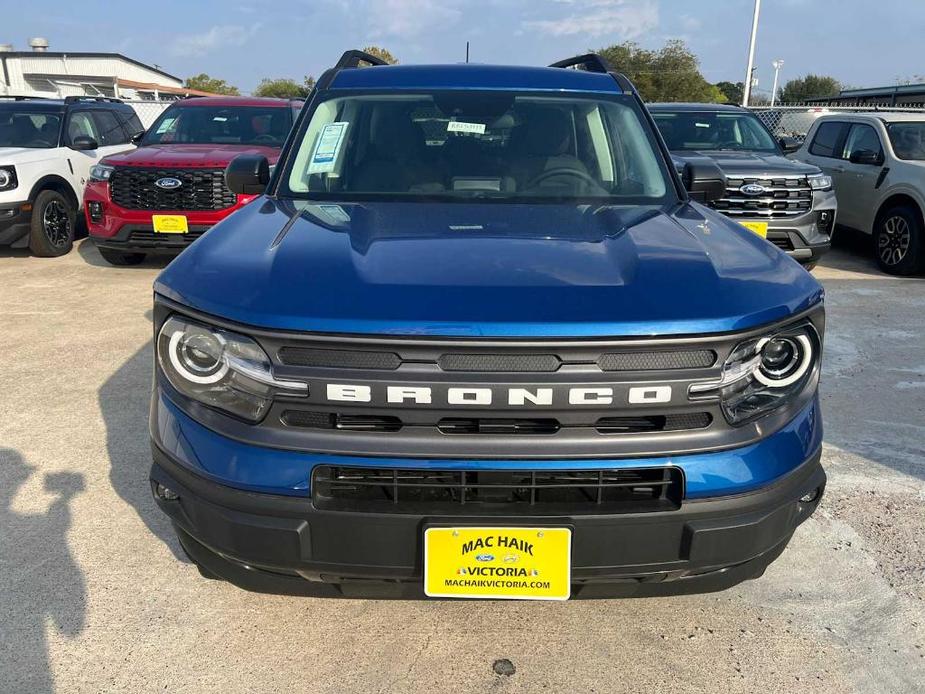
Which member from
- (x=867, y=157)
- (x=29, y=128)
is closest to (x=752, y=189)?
(x=867, y=157)

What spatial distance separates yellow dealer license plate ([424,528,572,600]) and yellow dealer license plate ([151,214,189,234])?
6.32 metres

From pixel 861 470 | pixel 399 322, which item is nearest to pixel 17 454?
pixel 399 322

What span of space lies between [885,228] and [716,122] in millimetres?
2245

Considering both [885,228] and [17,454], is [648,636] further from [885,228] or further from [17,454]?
[885,228]

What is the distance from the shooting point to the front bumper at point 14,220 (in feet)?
27.3

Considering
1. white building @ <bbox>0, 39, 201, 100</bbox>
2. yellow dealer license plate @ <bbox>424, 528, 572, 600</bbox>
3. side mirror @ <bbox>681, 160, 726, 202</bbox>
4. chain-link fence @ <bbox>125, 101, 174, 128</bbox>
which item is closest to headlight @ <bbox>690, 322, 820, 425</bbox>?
yellow dealer license plate @ <bbox>424, 528, 572, 600</bbox>

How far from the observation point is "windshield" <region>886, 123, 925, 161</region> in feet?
28.7

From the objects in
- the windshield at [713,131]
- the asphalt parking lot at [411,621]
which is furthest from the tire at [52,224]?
the windshield at [713,131]

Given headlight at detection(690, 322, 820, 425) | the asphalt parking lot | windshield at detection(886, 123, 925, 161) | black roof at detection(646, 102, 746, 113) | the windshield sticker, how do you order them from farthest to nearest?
black roof at detection(646, 102, 746, 113)
windshield at detection(886, 123, 925, 161)
the windshield sticker
the asphalt parking lot
headlight at detection(690, 322, 820, 425)

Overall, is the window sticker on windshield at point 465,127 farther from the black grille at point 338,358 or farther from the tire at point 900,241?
the tire at point 900,241

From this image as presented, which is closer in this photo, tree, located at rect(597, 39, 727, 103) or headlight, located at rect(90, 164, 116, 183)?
headlight, located at rect(90, 164, 116, 183)

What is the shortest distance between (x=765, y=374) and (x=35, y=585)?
255cm

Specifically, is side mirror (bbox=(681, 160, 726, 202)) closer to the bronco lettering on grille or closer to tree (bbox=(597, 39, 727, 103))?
the bronco lettering on grille

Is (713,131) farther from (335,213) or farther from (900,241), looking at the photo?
(335,213)
